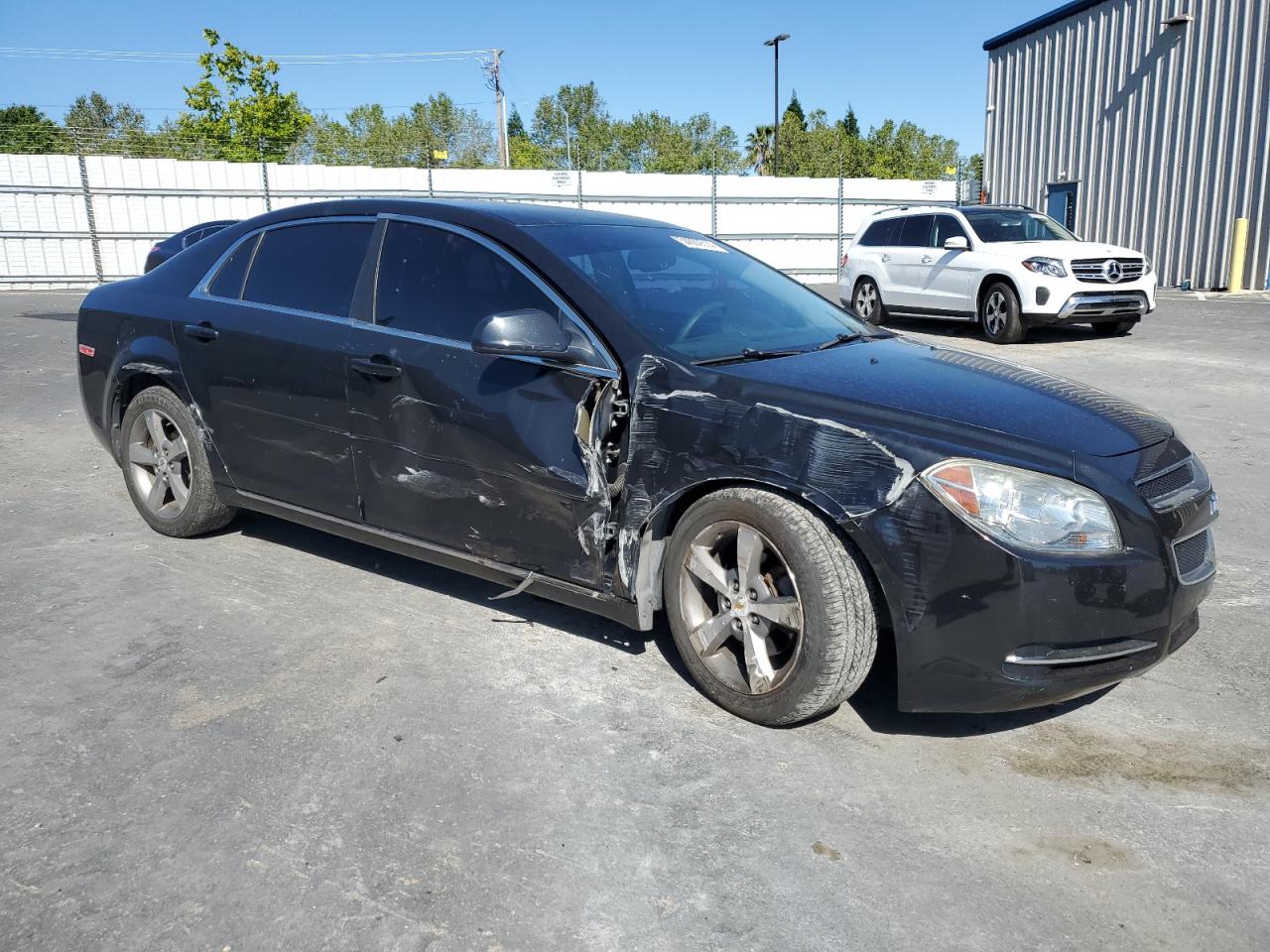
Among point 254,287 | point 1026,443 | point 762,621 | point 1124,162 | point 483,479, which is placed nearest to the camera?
point 1026,443

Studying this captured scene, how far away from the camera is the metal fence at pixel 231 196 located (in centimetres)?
2242

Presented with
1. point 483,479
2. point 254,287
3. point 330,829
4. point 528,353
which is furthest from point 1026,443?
point 254,287

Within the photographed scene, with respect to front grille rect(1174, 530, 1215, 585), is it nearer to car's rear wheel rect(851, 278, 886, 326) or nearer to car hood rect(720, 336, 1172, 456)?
car hood rect(720, 336, 1172, 456)

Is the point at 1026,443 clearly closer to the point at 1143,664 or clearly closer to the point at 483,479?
the point at 1143,664

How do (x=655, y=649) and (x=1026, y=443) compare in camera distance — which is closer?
(x=1026, y=443)

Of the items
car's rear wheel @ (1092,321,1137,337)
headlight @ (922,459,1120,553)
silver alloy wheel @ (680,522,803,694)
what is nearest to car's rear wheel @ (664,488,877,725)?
silver alloy wheel @ (680,522,803,694)

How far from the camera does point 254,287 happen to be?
465 centimetres

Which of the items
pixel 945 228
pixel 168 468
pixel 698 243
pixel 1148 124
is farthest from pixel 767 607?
pixel 1148 124

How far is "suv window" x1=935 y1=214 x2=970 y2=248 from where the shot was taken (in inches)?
551

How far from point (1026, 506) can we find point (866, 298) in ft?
43.9

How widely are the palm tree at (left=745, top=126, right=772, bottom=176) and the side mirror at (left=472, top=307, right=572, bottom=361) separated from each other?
7340 cm

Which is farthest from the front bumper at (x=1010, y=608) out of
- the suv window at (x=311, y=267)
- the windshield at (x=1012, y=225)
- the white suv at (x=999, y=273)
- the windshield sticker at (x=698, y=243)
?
the windshield at (x=1012, y=225)

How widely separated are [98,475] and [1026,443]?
19.2 ft

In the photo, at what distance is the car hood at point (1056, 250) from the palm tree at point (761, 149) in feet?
206
